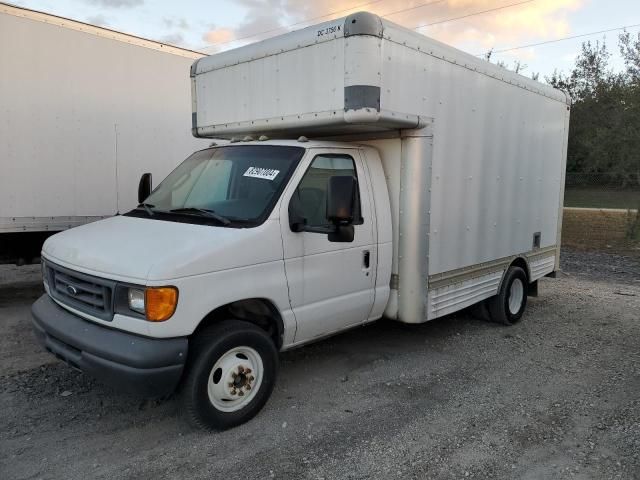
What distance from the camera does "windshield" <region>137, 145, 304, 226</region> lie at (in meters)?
4.17

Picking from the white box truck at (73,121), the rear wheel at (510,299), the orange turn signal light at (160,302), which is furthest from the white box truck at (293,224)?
the white box truck at (73,121)

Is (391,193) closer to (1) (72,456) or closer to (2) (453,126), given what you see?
(2) (453,126)

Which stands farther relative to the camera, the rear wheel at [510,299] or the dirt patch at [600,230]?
the dirt patch at [600,230]

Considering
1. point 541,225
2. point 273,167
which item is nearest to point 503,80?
point 541,225

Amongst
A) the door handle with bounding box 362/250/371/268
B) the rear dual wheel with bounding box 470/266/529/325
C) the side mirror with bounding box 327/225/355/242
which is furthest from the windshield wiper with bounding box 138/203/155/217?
the rear dual wheel with bounding box 470/266/529/325

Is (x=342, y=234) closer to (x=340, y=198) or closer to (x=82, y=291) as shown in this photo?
(x=340, y=198)

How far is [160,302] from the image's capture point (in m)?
3.44

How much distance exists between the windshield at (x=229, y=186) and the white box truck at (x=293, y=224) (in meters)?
0.02

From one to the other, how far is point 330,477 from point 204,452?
88cm

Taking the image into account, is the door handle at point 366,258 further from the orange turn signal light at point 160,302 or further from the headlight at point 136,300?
the headlight at point 136,300

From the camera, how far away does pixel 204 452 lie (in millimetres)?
3652

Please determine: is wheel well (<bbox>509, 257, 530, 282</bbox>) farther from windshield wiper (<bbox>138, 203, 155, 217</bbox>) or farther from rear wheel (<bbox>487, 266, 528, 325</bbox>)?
windshield wiper (<bbox>138, 203, 155, 217</bbox>)

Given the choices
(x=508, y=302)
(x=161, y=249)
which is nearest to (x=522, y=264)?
(x=508, y=302)

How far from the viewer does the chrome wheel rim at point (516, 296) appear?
6.86m
